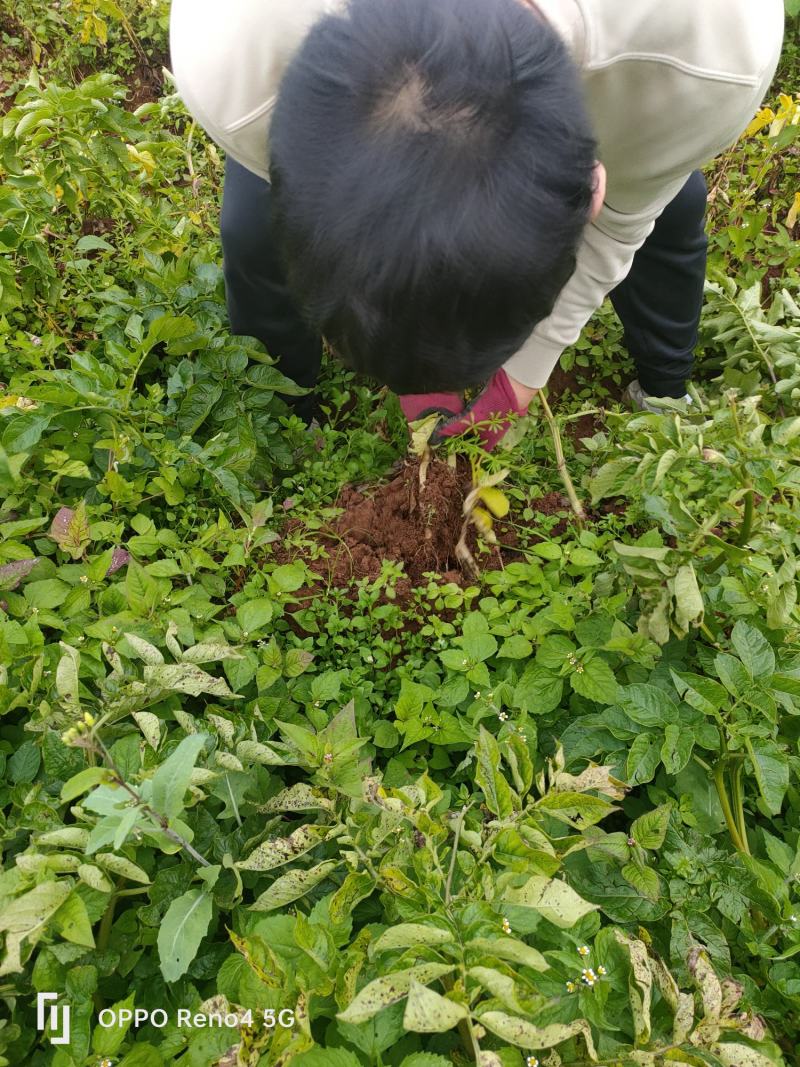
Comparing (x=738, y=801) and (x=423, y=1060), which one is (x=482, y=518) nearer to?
(x=738, y=801)

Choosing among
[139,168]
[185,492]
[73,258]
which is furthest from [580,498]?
[73,258]

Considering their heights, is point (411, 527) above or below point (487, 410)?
below

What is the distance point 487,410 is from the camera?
1.80 m

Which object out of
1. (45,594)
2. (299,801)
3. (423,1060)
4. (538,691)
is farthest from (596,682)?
(45,594)

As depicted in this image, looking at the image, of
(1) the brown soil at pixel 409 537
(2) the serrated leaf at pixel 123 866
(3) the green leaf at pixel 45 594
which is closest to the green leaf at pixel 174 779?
(2) the serrated leaf at pixel 123 866

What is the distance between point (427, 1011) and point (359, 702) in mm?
763

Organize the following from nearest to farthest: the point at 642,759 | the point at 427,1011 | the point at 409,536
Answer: the point at 427,1011, the point at 642,759, the point at 409,536

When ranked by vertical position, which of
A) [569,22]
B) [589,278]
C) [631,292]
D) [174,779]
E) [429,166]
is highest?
[569,22]

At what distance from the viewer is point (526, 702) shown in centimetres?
140

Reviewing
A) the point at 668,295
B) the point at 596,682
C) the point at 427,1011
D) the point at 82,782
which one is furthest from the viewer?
the point at 668,295

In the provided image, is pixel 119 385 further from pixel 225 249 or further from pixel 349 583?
pixel 349 583

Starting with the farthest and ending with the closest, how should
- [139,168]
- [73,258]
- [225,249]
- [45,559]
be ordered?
1. [73,258]
2. [139,168]
3. [225,249]
4. [45,559]

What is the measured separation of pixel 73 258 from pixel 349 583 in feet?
4.89

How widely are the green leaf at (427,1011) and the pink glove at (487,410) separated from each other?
4.04 feet
